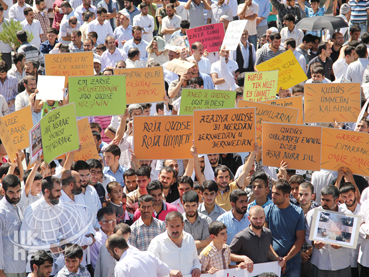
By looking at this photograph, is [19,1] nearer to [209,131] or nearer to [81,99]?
[81,99]

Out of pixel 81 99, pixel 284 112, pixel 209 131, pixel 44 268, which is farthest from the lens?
pixel 81 99

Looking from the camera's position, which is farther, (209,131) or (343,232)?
(209,131)

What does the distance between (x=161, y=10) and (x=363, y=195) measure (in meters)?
10.9

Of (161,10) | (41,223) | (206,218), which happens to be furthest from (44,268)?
(161,10)

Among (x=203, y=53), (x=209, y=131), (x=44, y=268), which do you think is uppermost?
(x=203, y=53)

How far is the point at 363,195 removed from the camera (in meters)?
7.26

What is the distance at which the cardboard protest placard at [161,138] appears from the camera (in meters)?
8.01

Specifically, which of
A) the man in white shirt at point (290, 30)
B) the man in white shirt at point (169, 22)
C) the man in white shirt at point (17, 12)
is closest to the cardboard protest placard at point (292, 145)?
the man in white shirt at point (290, 30)

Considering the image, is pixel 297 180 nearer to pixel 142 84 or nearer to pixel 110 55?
pixel 142 84

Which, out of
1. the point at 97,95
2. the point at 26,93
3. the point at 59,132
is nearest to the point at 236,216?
the point at 59,132

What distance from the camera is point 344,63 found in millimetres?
12453

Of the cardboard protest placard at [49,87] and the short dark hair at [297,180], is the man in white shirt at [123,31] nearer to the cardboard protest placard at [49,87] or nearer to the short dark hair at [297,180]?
the cardboard protest placard at [49,87]

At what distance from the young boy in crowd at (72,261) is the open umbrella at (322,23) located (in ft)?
34.6

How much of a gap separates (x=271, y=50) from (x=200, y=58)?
204 centimetres
